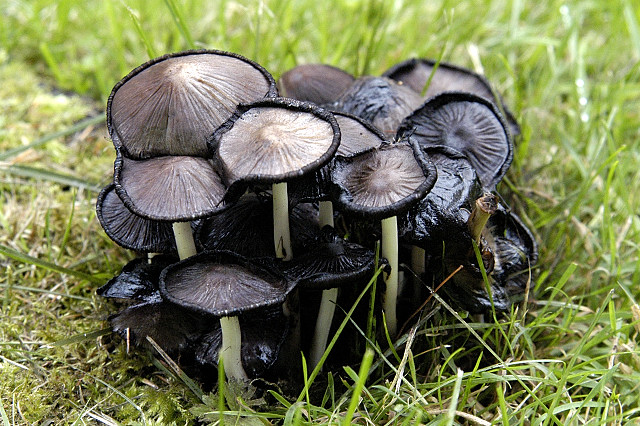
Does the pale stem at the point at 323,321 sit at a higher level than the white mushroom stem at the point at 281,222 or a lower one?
lower

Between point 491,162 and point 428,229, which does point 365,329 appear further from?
point 491,162

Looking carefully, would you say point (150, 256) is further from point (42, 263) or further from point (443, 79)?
point (443, 79)

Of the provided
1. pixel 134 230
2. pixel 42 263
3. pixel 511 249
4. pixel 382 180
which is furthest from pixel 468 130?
pixel 42 263

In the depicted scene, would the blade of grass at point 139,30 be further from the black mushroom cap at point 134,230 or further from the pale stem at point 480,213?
the pale stem at point 480,213

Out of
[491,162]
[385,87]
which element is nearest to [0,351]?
[385,87]

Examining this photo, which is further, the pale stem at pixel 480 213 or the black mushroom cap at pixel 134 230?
the black mushroom cap at pixel 134 230

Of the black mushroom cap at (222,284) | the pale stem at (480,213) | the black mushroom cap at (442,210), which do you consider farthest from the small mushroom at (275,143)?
the pale stem at (480,213)
